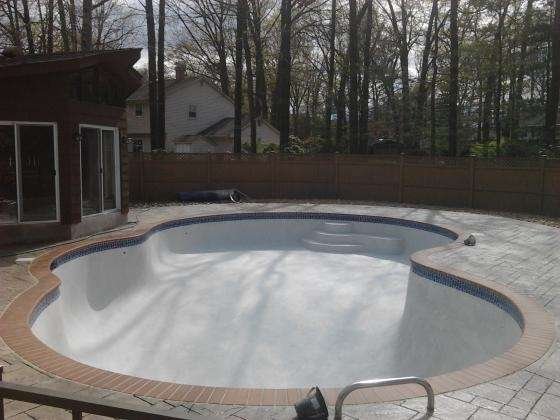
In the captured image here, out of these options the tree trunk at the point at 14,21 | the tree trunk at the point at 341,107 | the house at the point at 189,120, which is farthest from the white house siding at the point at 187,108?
the tree trunk at the point at 14,21

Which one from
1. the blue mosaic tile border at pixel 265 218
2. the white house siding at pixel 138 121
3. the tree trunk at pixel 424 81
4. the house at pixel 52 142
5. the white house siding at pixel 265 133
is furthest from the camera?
the white house siding at pixel 265 133

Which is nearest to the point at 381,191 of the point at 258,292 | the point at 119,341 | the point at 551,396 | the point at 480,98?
the point at 258,292

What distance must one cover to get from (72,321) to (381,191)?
12690 mm

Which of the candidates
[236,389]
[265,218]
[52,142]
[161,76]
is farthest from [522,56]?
[236,389]

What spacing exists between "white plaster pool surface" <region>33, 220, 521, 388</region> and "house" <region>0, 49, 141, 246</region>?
1.40m

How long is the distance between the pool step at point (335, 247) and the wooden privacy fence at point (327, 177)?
580cm

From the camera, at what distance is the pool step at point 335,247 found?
12075 millimetres

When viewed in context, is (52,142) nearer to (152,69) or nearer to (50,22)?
(152,69)

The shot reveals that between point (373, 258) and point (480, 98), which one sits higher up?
point (480, 98)

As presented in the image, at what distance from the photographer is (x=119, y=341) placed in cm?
669

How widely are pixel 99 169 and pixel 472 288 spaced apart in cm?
784

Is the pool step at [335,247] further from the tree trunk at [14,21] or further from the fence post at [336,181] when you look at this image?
the tree trunk at [14,21]

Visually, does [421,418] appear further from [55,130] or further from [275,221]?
[275,221]

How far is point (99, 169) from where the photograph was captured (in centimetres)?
1084
